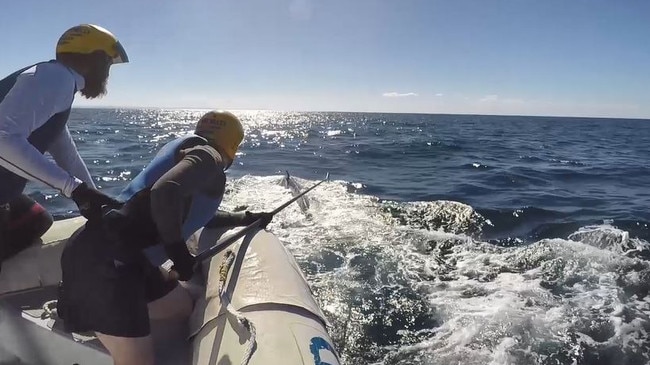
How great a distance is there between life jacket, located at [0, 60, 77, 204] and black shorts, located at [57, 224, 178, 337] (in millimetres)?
646

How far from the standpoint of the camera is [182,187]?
2.43 metres

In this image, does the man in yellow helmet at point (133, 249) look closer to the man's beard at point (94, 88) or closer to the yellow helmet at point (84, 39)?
the man's beard at point (94, 88)

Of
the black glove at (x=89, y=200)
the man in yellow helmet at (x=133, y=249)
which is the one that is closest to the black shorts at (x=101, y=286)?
the man in yellow helmet at (x=133, y=249)

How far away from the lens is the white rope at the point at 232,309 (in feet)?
8.48

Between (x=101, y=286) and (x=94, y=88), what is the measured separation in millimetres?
1239

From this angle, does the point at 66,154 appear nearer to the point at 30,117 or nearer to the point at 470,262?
the point at 30,117

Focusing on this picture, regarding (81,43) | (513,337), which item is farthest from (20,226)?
(513,337)

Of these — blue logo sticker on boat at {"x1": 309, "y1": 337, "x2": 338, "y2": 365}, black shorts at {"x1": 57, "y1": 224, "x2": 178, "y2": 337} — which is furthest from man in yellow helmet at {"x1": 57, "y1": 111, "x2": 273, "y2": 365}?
blue logo sticker on boat at {"x1": 309, "y1": 337, "x2": 338, "y2": 365}

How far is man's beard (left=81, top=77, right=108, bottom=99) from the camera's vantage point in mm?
2904

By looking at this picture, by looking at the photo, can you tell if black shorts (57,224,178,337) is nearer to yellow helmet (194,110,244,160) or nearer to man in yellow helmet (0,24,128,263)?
man in yellow helmet (0,24,128,263)

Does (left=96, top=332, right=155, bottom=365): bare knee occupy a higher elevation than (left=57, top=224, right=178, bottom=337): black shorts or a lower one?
lower

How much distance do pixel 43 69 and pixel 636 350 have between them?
19.1ft

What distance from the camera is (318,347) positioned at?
8.85 feet

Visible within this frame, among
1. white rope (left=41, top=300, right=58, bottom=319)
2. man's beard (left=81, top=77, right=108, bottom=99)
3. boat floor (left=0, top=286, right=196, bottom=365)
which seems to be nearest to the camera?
man's beard (left=81, top=77, right=108, bottom=99)
